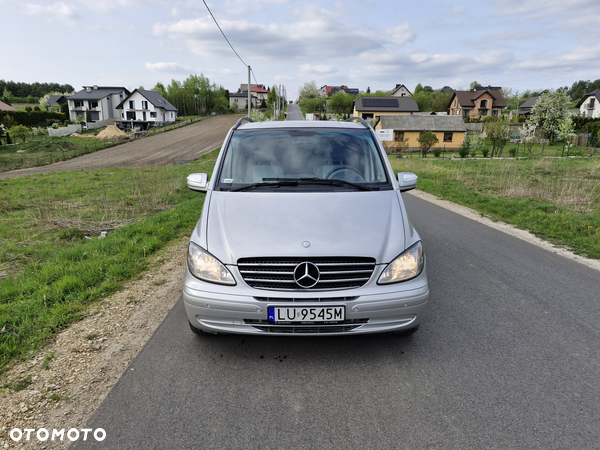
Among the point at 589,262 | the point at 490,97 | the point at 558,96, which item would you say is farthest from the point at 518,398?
the point at 490,97

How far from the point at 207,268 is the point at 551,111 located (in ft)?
227

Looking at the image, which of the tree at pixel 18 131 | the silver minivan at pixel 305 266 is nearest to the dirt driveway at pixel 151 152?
the tree at pixel 18 131

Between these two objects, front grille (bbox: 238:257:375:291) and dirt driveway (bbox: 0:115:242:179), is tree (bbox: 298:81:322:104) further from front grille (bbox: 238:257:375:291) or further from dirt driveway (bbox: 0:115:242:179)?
front grille (bbox: 238:257:375:291)

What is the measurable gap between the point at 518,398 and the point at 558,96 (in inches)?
2783

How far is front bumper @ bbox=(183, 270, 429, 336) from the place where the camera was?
2.93m

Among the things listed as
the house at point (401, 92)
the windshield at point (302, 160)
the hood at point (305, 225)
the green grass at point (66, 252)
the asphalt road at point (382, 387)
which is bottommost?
the green grass at point (66, 252)

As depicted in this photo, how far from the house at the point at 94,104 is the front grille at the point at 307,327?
93.6m

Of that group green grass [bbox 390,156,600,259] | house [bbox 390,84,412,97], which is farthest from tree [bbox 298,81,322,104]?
green grass [bbox 390,156,600,259]

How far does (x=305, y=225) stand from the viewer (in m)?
3.20

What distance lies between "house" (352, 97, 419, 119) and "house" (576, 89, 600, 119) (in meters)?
33.3

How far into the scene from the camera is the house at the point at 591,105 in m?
75.4

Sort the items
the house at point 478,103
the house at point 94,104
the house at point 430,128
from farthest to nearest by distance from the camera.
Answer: the house at point 478,103 < the house at point 94,104 < the house at point 430,128

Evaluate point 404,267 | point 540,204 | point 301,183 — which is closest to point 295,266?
point 404,267

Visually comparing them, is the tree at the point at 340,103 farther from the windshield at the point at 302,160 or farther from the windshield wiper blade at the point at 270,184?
the windshield wiper blade at the point at 270,184
